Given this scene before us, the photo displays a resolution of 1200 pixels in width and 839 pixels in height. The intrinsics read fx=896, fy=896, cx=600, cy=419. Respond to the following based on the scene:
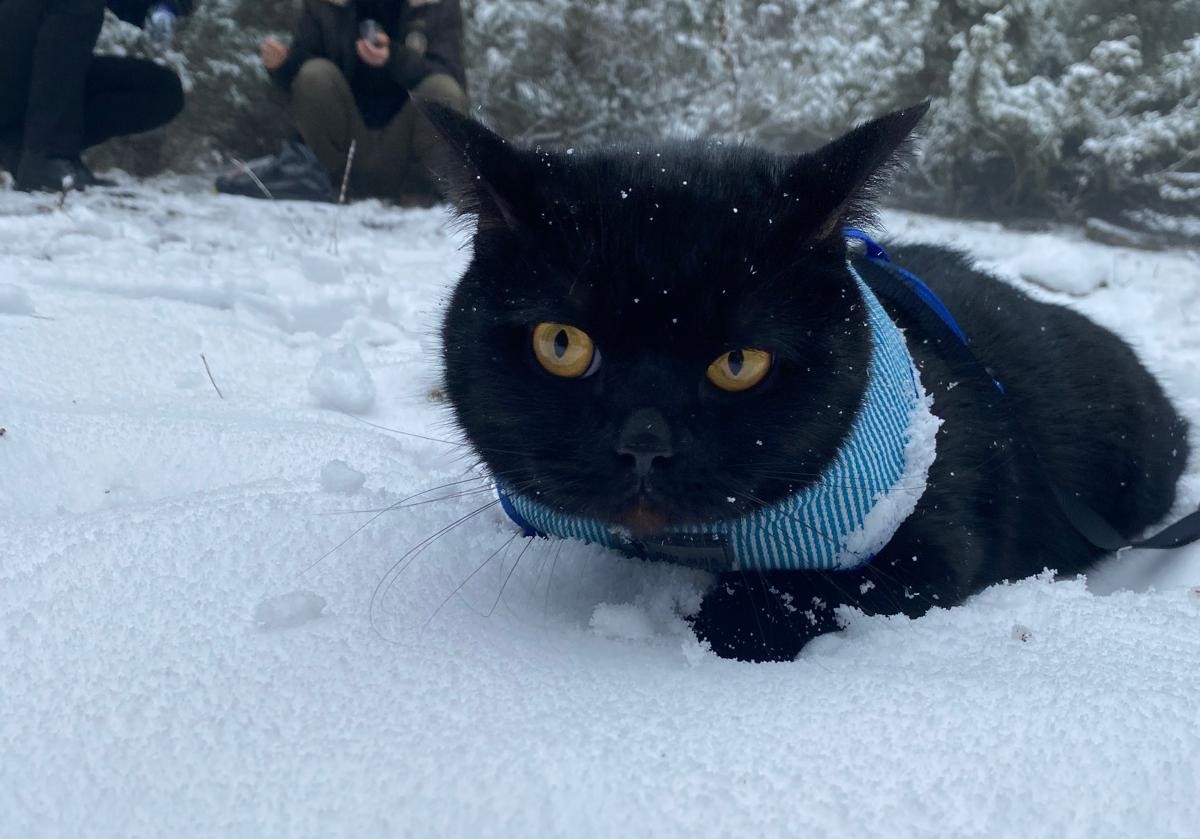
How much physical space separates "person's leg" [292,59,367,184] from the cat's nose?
175 inches

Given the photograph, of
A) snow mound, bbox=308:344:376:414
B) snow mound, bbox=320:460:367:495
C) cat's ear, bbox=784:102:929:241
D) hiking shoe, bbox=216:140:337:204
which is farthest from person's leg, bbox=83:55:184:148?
cat's ear, bbox=784:102:929:241

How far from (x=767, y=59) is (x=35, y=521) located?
535 cm

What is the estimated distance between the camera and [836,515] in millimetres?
1170

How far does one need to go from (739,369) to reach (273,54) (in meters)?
4.56

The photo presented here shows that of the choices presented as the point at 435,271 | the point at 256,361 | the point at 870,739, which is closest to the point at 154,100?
the point at 435,271

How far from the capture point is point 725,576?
126 centimetres

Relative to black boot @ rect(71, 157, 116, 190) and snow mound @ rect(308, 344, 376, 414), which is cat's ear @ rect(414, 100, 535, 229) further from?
black boot @ rect(71, 157, 116, 190)

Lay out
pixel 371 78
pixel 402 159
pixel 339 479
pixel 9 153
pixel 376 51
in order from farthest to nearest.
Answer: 1. pixel 402 159
2. pixel 371 78
3. pixel 376 51
4. pixel 9 153
5. pixel 339 479

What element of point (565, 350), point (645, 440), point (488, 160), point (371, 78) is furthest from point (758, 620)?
point (371, 78)

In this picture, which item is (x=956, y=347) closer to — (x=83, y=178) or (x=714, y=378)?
(x=714, y=378)

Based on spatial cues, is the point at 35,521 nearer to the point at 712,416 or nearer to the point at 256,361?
the point at 712,416

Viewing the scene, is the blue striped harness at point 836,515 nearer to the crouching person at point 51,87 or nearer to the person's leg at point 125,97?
the crouching person at point 51,87

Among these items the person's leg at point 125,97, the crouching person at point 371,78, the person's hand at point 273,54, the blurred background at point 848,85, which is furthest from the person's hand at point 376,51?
the person's leg at point 125,97

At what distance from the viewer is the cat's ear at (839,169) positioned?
112cm
